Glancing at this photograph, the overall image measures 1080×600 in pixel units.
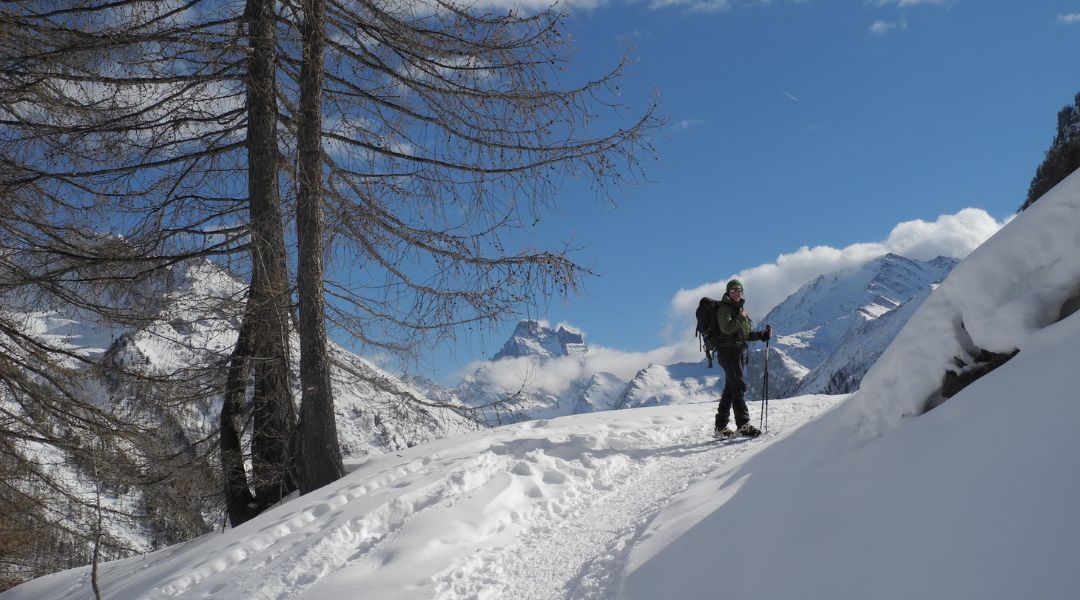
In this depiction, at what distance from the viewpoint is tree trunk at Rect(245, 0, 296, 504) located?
711 centimetres

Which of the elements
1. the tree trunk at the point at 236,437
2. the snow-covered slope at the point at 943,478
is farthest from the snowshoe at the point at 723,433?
the tree trunk at the point at 236,437

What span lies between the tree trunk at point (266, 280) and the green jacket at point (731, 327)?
5.09 metres

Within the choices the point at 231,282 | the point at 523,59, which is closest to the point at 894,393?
the point at 523,59

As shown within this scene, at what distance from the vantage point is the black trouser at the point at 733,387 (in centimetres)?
851

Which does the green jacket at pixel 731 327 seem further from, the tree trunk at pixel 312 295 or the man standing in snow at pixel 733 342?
the tree trunk at pixel 312 295

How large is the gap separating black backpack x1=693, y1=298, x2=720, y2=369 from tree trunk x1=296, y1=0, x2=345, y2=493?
463 centimetres

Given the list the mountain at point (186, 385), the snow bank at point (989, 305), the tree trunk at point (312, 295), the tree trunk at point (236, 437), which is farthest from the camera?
the tree trunk at point (236, 437)

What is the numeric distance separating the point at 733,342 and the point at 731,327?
0.21 meters

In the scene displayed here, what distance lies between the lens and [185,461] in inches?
328

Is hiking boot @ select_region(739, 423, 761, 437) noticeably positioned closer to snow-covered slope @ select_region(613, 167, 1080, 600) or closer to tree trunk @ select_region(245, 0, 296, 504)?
snow-covered slope @ select_region(613, 167, 1080, 600)

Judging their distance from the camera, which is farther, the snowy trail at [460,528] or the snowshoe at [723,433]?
the snowshoe at [723,433]

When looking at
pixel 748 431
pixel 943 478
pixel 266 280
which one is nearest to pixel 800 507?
pixel 943 478

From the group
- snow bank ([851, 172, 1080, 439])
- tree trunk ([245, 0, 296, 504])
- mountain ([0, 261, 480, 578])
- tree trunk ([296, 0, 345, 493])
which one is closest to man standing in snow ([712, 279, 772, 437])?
mountain ([0, 261, 480, 578])

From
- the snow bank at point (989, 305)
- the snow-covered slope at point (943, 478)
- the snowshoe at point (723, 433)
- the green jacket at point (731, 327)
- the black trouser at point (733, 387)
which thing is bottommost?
the snow-covered slope at point (943, 478)
